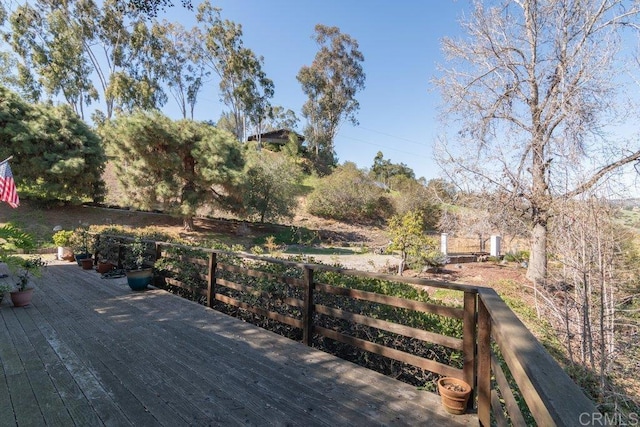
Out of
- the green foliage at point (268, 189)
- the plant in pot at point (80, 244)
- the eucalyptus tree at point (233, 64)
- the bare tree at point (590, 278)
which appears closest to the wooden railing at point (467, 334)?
the bare tree at point (590, 278)

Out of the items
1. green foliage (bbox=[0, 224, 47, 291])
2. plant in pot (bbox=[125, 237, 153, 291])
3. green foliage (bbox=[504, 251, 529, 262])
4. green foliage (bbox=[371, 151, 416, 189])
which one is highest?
green foliage (bbox=[371, 151, 416, 189])

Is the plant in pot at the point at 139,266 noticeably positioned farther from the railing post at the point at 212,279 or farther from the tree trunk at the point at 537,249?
the tree trunk at the point at 537,249

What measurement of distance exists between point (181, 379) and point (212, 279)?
191cm

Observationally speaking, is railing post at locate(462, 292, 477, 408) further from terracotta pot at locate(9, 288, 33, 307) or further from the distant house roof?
the distant house roof

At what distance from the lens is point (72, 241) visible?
27.5 feet

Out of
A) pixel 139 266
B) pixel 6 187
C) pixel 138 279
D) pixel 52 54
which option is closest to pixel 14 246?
pixel 138 279

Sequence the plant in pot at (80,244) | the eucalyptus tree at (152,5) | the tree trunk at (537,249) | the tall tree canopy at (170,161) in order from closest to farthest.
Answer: the eucalyptus tree at (152,5), the plant in pot at (80,244), the tree trunk at (537,249), the tall tree canopy at (170,161)

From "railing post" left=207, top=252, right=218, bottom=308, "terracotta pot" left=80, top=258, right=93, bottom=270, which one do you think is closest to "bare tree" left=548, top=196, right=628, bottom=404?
"railing post" left=207, top=252, right=218, bottom=308

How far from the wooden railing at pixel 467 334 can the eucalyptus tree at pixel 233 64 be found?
24.6 meters

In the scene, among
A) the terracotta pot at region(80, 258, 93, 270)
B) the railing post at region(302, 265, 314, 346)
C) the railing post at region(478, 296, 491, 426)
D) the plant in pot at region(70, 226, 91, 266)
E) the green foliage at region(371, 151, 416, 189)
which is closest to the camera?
the railing post at region(478, 296, 491, 426)

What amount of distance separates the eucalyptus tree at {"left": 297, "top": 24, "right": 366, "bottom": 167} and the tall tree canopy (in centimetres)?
1748

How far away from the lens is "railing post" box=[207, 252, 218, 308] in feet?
13.8

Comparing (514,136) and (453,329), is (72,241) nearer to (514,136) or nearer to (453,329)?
(453,329)

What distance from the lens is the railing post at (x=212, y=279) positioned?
13.8ft
